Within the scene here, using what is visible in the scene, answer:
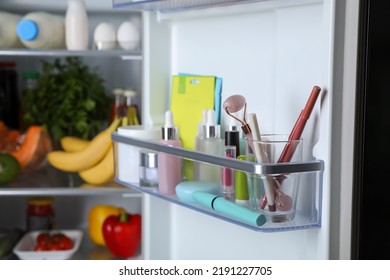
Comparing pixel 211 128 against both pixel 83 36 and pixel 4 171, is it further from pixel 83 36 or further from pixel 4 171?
pixel 4 171

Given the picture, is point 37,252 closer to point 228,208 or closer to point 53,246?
point 53,246

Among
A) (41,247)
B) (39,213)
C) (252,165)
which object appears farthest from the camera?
(39,213)

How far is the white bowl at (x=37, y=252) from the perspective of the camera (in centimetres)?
174

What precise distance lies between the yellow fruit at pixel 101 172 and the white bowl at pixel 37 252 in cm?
21

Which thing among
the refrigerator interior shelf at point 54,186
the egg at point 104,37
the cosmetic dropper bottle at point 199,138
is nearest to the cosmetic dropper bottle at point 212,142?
the cosmetic dropper bottle at point 199,138

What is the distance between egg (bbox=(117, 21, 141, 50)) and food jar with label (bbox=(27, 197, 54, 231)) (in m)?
0.59

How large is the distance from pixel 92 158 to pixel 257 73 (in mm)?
687

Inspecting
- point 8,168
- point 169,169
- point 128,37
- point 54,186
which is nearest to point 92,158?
point 54,186

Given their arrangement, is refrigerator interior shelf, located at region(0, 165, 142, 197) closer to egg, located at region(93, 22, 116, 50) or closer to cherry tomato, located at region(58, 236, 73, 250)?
cherry tomato, located at region(58, 236, 73, 250)

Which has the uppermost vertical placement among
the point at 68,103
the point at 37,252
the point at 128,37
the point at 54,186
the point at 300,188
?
the point at 128,37

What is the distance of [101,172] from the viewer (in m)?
1.71

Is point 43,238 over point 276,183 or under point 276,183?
under

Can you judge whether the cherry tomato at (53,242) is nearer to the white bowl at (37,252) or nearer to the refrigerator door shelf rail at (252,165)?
the white bowl at (37,252)

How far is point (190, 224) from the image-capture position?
1.37 m
